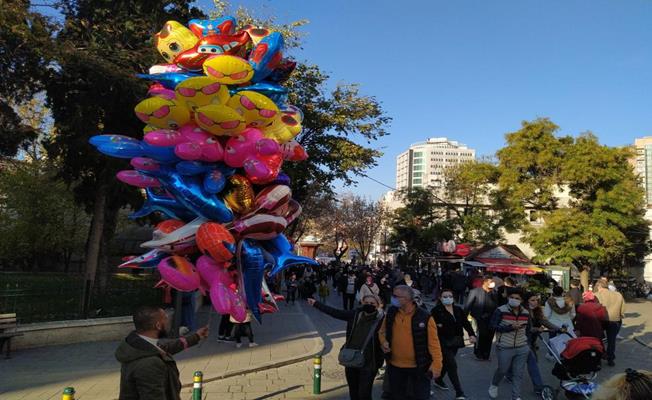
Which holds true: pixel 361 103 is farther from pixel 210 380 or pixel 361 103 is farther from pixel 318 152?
pixel 210 380

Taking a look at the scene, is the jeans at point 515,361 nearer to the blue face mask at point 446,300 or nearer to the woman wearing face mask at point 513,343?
the woman wearing face mask at point 513,343

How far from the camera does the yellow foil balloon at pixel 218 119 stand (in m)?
8.17

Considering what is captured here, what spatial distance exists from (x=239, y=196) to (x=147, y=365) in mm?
5600

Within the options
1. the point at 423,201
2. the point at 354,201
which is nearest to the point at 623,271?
the point at 423,201

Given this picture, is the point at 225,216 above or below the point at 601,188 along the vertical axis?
below

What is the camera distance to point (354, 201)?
54.7 m

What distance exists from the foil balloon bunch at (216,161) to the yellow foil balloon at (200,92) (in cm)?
2

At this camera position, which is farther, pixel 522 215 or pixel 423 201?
pixel 423 201

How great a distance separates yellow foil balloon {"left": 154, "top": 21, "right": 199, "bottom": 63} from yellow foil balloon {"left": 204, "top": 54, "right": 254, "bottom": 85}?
1016mm

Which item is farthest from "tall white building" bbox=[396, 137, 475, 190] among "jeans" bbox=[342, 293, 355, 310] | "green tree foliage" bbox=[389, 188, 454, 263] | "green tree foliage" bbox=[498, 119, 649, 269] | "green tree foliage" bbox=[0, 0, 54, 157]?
"green tree foliage" bbox=[0, 0, 54, 157]

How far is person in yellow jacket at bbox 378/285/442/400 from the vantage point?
18.4 ft

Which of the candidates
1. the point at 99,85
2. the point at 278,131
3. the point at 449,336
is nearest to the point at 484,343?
the point at 449,336

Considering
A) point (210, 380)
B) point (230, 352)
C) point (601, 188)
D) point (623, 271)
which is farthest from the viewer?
point (623, 271)

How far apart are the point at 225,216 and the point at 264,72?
2799mm
